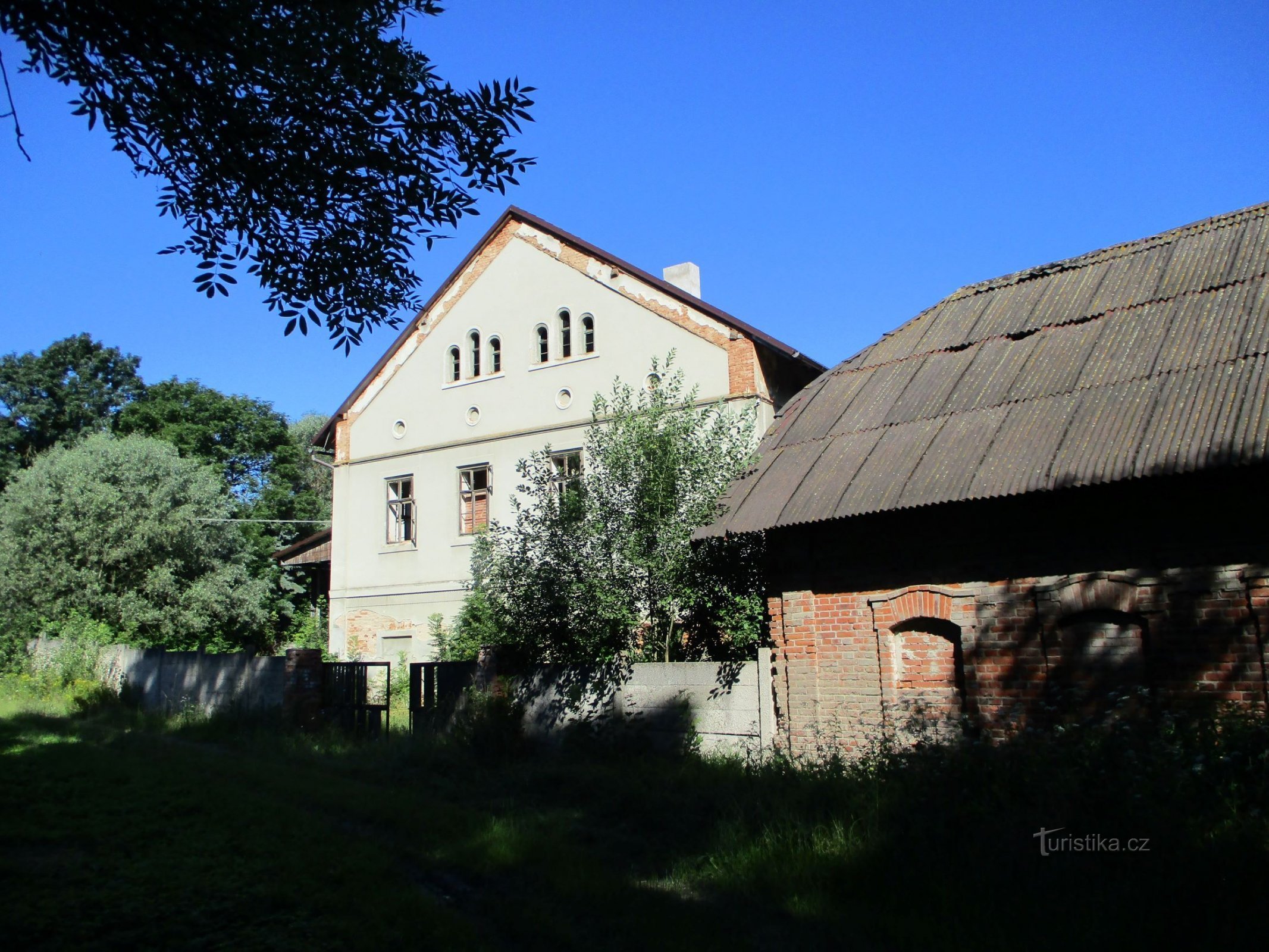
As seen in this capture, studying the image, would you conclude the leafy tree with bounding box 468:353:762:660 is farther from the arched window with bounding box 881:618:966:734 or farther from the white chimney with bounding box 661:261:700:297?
the white chimney with bounding box 661:261:700:297

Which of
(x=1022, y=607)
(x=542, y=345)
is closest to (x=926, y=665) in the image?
(x=1022, y=607)

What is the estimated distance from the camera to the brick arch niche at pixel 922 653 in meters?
9.72

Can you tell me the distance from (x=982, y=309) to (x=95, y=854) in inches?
440

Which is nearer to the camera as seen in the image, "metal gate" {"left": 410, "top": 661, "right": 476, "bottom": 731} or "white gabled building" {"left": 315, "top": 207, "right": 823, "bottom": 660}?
"metal gate" {"left": 410, "top": 661, "right": 476, "bottom": 731}

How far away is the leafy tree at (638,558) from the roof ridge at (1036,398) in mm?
1300

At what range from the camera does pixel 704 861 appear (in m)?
7.03

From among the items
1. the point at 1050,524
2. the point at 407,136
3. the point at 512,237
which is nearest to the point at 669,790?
the point at 1050,524

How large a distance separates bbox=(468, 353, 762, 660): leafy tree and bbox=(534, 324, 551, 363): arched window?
850cm

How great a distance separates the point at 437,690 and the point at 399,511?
33.3 ft

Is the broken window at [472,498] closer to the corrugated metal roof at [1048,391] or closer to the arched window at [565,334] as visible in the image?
the arched window at [565,334]

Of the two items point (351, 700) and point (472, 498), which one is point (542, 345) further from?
point (351, 700)

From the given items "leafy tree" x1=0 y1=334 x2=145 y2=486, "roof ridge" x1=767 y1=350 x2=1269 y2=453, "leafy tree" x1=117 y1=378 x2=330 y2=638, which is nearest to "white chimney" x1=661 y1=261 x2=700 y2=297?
→ "roof ridge" x1=767 y1=350 x2=1269 y2=453

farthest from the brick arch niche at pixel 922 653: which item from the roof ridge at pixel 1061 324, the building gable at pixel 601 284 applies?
the building gable at pixel 601 284

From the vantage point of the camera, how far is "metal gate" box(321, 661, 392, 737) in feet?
46.2
